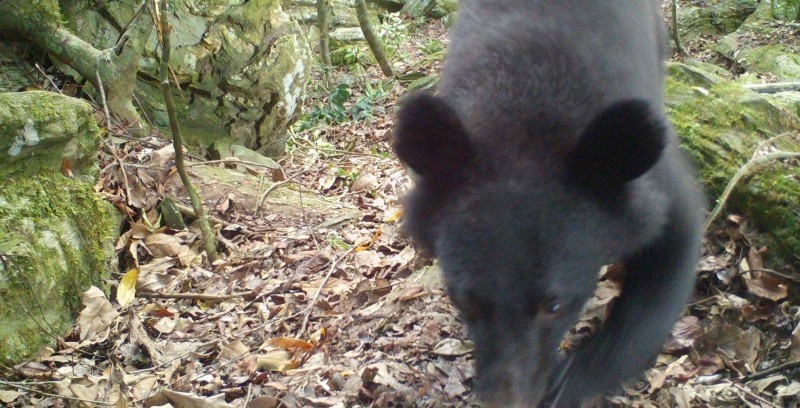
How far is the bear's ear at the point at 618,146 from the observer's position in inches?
93.0

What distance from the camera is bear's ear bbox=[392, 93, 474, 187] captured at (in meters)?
2.52

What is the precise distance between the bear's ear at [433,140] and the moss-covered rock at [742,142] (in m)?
2.09

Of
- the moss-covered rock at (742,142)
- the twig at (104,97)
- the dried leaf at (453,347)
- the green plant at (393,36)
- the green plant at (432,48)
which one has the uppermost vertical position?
the twig at (104,97)

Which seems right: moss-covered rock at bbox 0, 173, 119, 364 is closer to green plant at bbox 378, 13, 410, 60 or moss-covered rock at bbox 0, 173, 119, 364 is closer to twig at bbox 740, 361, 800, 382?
twig at bbox 740, 361, 800, 382

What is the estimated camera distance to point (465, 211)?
251 cm

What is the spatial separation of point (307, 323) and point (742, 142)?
9.35ft

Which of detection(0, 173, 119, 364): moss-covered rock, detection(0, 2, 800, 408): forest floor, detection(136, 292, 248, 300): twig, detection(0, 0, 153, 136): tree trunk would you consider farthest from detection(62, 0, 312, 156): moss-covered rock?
detection(136, 292, 248, 300): twig

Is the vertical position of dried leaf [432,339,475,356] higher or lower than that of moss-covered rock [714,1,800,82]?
higher

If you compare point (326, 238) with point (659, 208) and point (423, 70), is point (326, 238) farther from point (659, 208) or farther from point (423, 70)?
point (423, 70)

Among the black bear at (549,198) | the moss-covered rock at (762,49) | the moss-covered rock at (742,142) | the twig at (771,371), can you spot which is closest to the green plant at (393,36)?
the moss-covered rock at (762,49)

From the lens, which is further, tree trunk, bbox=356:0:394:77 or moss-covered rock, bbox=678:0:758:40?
moss-covered rock, bbox=678:0:758:40

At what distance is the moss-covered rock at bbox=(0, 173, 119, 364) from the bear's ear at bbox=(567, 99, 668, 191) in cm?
327

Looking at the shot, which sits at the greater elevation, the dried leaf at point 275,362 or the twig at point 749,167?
the twig at point 749,167

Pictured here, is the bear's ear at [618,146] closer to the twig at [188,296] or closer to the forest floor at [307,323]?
the forest floor at [307,323]
